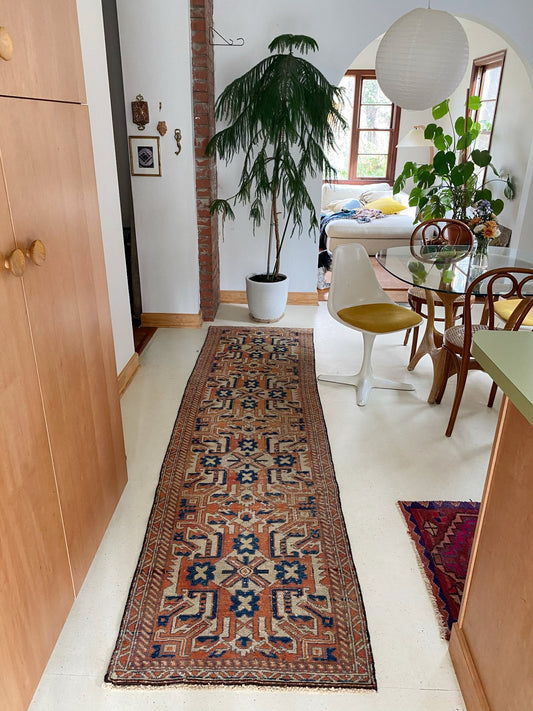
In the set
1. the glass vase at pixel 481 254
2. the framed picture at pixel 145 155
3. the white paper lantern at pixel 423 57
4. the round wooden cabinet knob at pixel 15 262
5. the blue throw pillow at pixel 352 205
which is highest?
the white paper lantern at pixel 423 57

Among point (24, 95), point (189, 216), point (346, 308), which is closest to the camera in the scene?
point (24, 95)

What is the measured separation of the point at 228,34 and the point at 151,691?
4167 millimetres

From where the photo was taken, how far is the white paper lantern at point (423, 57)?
8.73ft

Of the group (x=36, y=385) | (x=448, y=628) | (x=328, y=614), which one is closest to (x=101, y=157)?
(x=36, y=385)

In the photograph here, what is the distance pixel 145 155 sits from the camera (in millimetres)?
3729

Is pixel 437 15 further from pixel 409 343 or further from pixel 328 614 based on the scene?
pixel 328 614

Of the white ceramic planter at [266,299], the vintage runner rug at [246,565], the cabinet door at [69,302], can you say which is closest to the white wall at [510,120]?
the white ceramic planter at [266,299]

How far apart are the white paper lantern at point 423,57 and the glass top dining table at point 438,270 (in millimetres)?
866

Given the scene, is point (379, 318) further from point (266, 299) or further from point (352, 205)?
point (352, 205)

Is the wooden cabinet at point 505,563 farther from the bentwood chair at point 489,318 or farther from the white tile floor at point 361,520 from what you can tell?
the bentwood chair at point 489,318

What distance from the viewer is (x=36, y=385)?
4.46 feet

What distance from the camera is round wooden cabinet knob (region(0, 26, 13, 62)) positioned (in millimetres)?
1145

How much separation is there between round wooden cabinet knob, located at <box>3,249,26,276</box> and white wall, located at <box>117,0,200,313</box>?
2.75 m

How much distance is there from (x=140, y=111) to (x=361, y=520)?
2995mm
